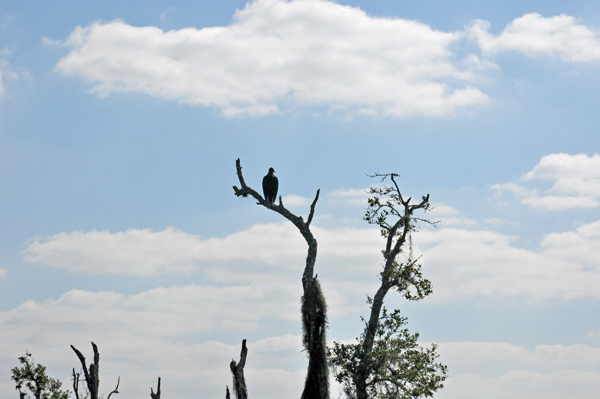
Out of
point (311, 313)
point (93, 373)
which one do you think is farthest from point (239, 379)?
point (93, 373)

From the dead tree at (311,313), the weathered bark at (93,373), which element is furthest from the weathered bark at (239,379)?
the weathered bark at (93,373)

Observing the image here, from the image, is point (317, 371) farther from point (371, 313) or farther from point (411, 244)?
point (411, 244)

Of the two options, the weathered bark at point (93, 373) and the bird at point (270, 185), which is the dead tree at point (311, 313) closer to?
the bird at point (270, 185)

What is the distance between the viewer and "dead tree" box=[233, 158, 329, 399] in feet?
49.2

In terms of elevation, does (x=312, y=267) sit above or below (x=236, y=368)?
above

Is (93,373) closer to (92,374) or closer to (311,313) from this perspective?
(92,374)

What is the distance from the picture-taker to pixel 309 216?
1658 centimetres

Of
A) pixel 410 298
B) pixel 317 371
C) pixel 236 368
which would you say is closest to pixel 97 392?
pixel 236 368

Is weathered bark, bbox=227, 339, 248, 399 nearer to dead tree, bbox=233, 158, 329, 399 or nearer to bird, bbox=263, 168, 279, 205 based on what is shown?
dead tree, bbox=233, 158, 329, 399

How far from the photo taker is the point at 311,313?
50.8 ft

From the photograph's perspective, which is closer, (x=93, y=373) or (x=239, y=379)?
(x=239, y=379)

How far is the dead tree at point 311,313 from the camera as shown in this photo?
15.0m

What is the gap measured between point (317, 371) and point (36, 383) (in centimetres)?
1807

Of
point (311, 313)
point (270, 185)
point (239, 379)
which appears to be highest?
point (270, 185)
